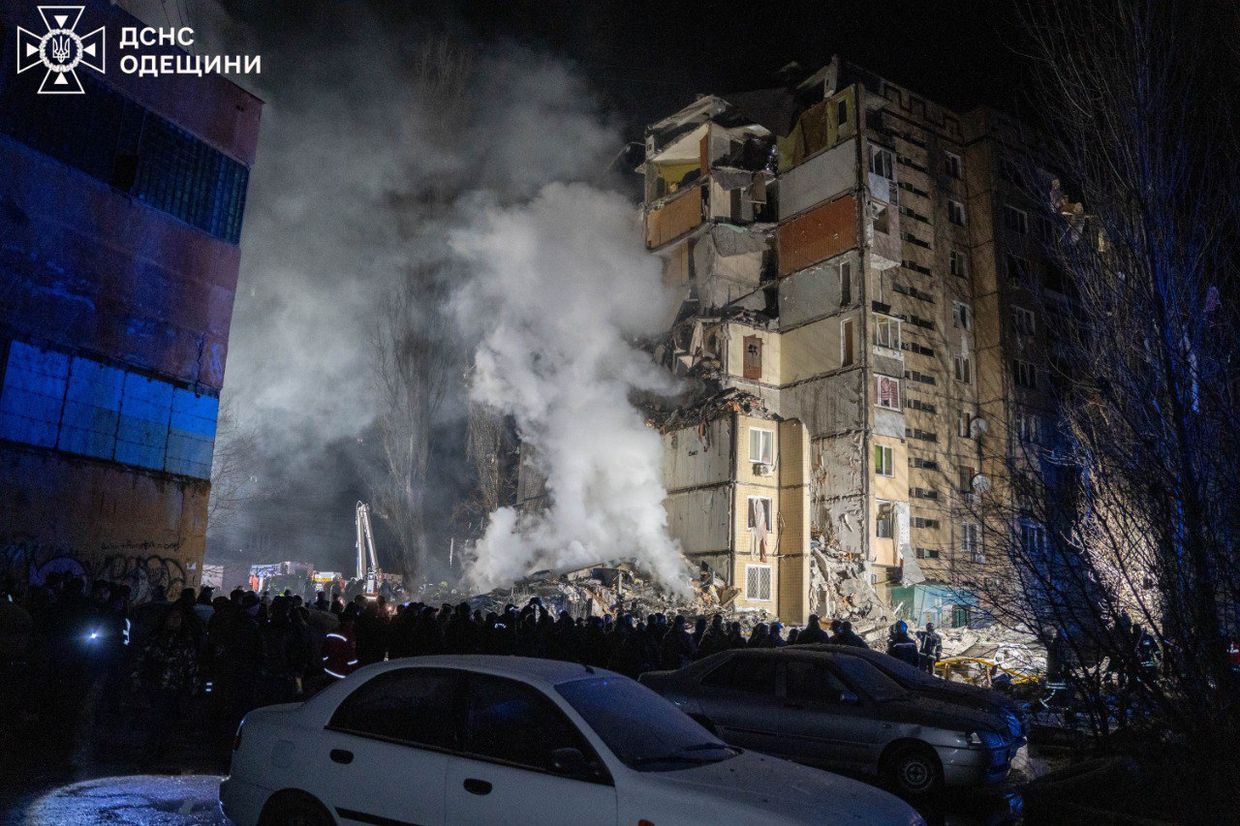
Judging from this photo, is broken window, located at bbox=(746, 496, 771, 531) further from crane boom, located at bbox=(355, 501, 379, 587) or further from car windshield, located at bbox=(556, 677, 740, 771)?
car windshield, located at bbox=(556, 677, 740, 771)

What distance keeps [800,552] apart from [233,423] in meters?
31.4

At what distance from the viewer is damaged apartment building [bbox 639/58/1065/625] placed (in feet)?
118

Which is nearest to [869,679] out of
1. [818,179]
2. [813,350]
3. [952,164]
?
[813,350]

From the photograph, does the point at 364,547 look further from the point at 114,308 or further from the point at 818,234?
the point at 114,308

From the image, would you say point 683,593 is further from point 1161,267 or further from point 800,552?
point 1161,267

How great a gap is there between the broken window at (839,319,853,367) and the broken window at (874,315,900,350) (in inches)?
45.1

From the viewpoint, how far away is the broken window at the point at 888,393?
3825 centimetres

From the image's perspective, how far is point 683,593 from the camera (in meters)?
32.4

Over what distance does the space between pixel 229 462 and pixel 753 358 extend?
97.0ft

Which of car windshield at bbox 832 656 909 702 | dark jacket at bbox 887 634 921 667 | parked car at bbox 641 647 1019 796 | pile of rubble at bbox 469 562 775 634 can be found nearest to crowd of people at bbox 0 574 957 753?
dark jacket at bbox 887 634 921 667

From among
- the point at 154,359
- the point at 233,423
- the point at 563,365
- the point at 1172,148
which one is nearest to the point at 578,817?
the point at 1172,148

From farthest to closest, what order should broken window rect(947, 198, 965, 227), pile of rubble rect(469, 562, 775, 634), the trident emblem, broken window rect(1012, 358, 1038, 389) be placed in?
broken window rect(947, 198, 965, 227) < broken window rect(1012, 358, 1038, 389) < pile of rubble rect(469, 562, 775, 634) < the trident emblem

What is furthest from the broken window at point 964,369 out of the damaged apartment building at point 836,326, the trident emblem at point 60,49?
the trident emblem at point 60,49

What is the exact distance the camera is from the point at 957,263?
145ft
